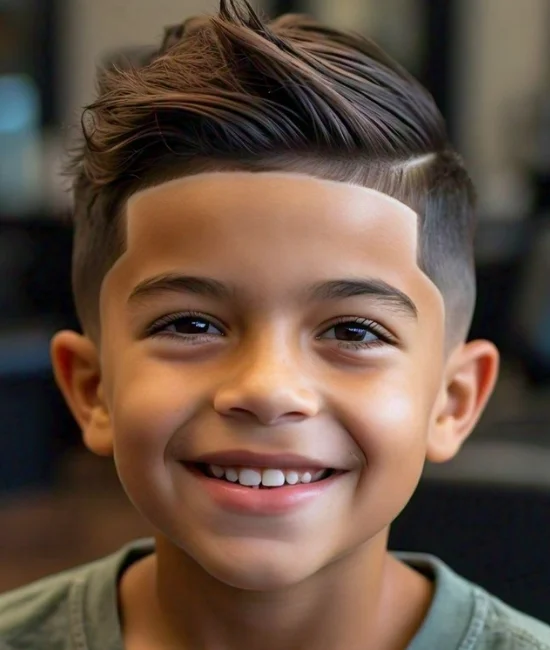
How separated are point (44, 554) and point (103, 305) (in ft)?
6.64

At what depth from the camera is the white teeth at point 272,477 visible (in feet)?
2.91

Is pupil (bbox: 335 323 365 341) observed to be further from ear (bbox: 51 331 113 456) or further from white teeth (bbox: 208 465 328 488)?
ear (bbox: 51 331 113 456)

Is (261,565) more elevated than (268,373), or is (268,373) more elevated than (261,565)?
(268,373)

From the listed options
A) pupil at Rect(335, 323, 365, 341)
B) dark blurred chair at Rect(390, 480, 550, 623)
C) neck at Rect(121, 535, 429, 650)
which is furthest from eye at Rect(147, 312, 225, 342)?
dark blurred chair at Rect(390, 480, 550, 623)

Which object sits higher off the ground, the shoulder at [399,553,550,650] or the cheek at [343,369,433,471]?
the cheek at [343,369,433,471]

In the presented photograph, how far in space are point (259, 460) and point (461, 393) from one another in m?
0.30

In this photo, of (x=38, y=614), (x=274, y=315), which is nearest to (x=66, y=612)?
(x=38, y=614)

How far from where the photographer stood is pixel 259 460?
88 centimetres

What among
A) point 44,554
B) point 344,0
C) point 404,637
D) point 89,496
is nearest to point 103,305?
point 404,637

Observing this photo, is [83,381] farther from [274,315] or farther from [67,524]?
[67,524]

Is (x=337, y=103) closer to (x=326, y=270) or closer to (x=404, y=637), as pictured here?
(x=326, y=270)

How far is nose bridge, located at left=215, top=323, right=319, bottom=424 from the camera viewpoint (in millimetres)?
845

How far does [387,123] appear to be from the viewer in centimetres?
96

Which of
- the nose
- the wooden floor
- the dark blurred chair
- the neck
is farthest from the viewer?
the wooden floor
